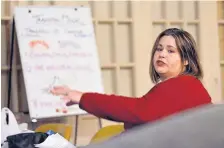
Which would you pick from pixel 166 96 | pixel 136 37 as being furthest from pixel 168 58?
pixel 136 37

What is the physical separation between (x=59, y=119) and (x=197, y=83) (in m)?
2.19

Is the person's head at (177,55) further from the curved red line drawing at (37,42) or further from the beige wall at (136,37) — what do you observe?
the beige wall at (136,37)

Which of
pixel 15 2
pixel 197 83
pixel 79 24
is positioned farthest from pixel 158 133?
pixel 15 2

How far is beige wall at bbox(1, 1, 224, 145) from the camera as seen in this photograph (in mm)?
3818

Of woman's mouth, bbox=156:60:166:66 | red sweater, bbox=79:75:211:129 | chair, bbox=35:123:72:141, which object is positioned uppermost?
woman's mouth, bbox=156:60:166:66

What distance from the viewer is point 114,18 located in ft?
12.6

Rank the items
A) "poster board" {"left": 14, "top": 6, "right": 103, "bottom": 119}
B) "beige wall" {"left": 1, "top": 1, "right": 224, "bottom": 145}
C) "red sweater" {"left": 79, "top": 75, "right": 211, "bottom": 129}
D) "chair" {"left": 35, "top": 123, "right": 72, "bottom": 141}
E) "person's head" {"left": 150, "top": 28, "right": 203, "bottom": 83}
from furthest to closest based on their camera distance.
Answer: "beige wall" {"left": 1, "top": 1, "right": 224, "bottom": 145}, "poster board" {"left": 14, "top": 6, "right": 103, "bottom": 119}, "chair" {"left": 35, "top": 123, "right": 72, "bottom": 141}, "person's head" {"left": 150, "top": 28, "right": 203, "bottom": 83}, "red sweater" {"left": 79, "top": 75, "right": 211, "bottom": 129}

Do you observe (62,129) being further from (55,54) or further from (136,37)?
(136,37)

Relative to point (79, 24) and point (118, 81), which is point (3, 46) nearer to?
point (79, 24)

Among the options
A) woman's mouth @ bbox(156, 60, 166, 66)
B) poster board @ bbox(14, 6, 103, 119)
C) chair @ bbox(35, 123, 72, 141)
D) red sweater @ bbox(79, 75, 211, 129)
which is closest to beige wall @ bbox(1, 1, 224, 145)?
poster board @ bbox(14, 6, 103, 119)

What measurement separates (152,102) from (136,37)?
2.45m

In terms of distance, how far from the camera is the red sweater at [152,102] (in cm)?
149

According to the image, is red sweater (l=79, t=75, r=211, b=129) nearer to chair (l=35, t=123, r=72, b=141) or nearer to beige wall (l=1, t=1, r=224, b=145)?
chair (l=35, t=123, r=72, b=141)

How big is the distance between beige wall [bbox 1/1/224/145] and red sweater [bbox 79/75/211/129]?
2.03 m
